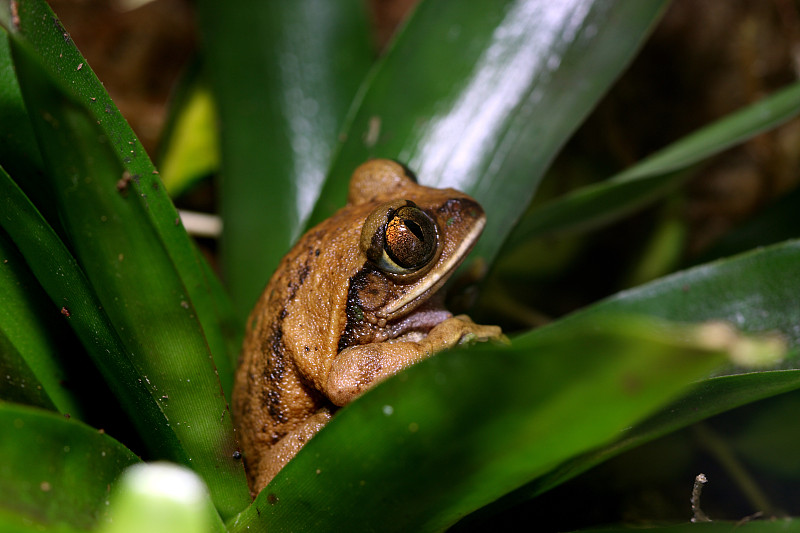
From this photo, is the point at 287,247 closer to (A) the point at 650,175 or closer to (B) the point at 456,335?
(B) the point at 456,335

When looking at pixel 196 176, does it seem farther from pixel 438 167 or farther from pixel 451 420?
pixel 451 420

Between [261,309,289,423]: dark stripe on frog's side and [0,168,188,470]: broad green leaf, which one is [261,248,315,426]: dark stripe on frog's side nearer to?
[261,309,289,423]: dark stripe on frog's side

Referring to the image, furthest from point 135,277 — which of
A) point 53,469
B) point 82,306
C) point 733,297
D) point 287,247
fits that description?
point 733,297

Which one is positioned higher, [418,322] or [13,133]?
[13,133]

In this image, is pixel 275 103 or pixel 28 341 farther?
pixel 275 103

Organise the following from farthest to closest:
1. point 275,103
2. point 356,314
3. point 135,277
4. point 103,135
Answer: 1. point 275,103
2. point 356,314
3. point 135,277
4. point 103,135

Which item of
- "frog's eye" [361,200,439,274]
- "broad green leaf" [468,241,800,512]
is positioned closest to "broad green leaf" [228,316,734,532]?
"broad green leaf" [468,241,800,512]
